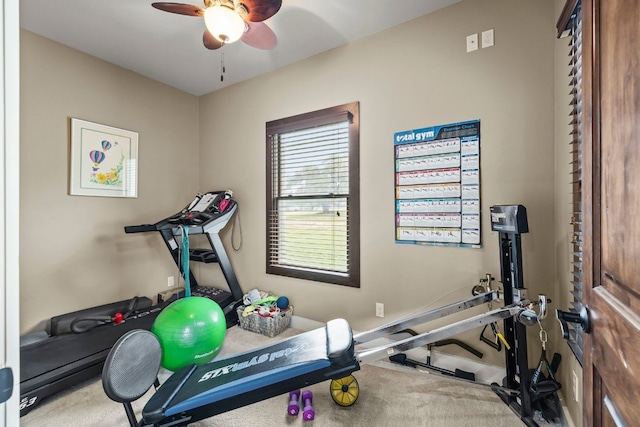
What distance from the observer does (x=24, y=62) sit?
2.38 metres

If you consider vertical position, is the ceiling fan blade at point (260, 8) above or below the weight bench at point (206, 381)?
above

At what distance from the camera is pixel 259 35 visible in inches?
82.0

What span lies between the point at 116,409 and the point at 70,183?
6.85 ft

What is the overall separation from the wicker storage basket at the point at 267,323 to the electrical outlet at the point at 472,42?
2803 mm

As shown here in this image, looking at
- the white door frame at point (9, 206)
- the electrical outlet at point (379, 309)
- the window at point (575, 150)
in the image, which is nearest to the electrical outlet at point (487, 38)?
the window at point (575, 150)

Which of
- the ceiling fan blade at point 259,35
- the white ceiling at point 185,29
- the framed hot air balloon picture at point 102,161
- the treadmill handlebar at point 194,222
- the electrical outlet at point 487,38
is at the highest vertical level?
the white ceiling at point 185,29

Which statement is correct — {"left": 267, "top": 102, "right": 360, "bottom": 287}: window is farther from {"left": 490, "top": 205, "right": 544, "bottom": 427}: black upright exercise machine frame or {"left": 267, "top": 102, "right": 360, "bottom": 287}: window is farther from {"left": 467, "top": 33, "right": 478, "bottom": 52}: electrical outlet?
{"left": 490, "top": 205, "right": 544, "bottom": 427}: black upright exercise machine frame

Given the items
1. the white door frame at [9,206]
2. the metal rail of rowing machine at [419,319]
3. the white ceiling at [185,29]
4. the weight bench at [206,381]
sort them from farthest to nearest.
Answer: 1. the white ceiling at [185,29]
2. the metal rail of rowing machine at [419,319]
3. the weight bench at [206,381]
4. the white door frame at [9,206]

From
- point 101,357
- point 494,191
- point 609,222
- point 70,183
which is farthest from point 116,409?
point 494,191

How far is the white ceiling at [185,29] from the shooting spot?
2.18 m

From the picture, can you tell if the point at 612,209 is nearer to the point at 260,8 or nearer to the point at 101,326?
the point at 260,8

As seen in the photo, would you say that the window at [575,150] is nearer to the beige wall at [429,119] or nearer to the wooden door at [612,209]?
the beige wall at [429,119]

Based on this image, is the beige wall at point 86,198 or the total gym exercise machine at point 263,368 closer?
the total gym exercise machine at point 263,368

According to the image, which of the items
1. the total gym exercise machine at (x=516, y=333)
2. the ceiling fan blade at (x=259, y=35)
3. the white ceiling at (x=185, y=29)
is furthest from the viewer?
the white ceiling at (x=185, y=29)
